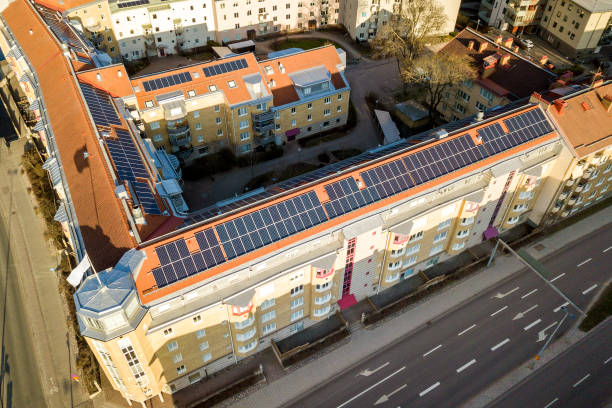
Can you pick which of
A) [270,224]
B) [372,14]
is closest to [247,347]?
[270,224]

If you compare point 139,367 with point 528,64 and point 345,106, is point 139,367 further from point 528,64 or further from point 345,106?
point 528,64

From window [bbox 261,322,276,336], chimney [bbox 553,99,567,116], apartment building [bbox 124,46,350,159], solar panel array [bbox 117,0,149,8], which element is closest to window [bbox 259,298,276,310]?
window [bbox 261,322,276,336]

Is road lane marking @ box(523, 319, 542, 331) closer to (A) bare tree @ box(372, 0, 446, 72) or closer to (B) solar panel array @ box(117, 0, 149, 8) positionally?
(A) bare tree @ box(372, 0, 446, 72)

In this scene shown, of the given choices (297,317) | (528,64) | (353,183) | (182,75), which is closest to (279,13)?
(182,75)

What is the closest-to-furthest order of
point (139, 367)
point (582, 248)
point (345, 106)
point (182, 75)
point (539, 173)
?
point (139, 367), point (539, 173), point (582, 248), point (182, 75), point (345, 106)

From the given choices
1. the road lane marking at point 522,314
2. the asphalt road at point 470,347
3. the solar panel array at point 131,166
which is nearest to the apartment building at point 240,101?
the solar panel array at point 131,166

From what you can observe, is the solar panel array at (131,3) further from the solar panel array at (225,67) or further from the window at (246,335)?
the window at (246,335)

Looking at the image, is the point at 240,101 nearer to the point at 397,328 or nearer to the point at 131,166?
the point at 131,166
